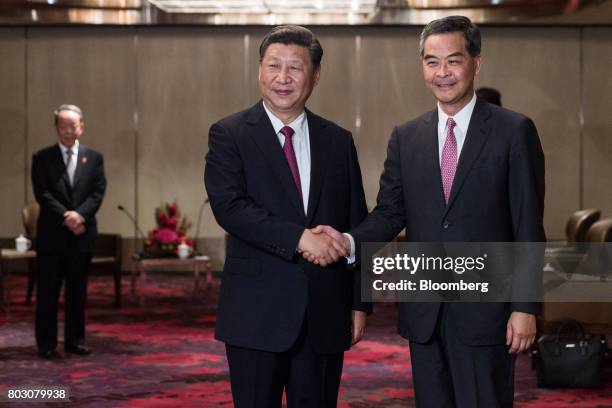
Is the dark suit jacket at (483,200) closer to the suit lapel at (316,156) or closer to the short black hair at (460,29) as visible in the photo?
the short black hair at (460,29)

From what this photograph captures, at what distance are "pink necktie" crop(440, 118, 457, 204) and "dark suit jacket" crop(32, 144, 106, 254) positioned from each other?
172 inches

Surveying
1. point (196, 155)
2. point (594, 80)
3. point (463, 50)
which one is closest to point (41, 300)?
point (463, 50)

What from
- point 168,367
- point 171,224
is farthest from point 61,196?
point 171,224

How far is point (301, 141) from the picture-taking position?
9.98 feet

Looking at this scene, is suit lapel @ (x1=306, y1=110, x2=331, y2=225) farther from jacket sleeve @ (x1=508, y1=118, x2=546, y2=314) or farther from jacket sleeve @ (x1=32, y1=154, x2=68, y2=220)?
jacket sleeve @ (x1=32, y1=154, x2=68, y2=220)

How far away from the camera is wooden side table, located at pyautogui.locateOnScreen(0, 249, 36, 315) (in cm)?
909

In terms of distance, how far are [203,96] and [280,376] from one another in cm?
990

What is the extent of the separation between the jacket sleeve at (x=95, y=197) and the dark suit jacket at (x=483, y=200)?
4354mm

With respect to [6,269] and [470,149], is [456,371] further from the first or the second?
[6,269]

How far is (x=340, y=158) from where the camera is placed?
3039mm

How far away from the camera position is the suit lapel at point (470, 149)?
280cm

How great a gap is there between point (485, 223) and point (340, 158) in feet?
1.73

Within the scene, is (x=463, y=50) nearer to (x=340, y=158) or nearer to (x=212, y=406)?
(x=340, y=158)

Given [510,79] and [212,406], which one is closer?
[212,406]
